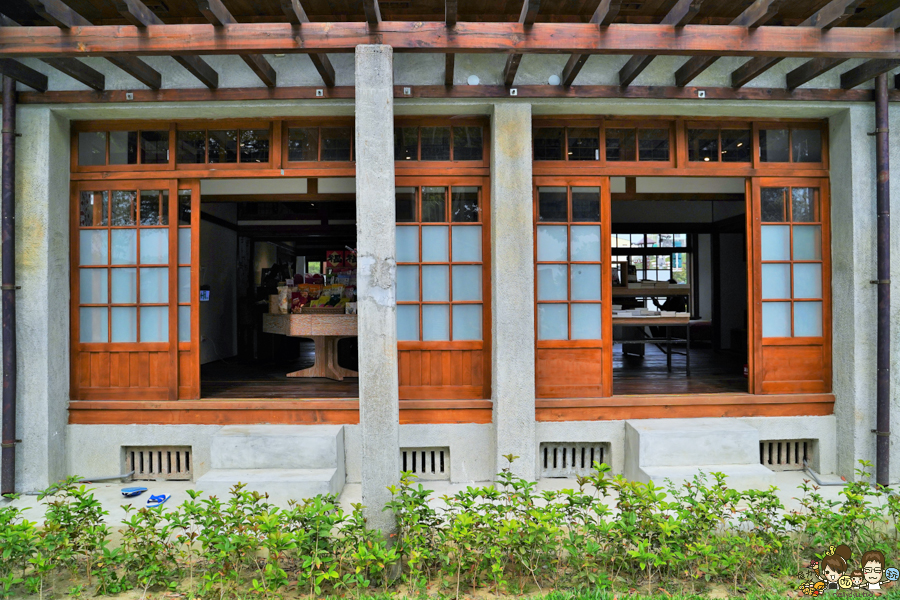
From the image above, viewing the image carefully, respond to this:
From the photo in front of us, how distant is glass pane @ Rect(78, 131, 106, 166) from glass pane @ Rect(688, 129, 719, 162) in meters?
5.34

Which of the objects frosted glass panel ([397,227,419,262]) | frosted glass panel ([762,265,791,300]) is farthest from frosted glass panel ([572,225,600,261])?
frosted glass panel ([762,265,791,300])

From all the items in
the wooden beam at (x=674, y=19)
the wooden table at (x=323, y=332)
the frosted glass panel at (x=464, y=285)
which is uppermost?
the wooden beam at (x=674, y=19)

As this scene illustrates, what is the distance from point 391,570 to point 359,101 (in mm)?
2837

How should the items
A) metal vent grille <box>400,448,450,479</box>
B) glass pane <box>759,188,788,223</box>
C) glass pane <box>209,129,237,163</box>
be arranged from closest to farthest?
metal vent grille <box>400,448,450,479</box>, glass pane <box>209,129,237,163</box>, glass pane <box>759,188,788,223</box>

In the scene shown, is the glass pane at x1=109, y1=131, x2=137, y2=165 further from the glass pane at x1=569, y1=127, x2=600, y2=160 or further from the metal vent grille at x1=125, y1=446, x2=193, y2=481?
the glass pane at x1=569, y1=127, x2=600, y2=160

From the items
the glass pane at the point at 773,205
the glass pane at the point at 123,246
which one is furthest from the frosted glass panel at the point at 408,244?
the glass pane at the point at 773,205

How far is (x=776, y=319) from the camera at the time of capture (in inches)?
193

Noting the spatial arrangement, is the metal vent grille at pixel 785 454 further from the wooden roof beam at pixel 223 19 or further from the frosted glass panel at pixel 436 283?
the wooden roof beam at pixel 223 19

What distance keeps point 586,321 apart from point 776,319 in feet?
5.92

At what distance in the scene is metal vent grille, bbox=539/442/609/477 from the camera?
4.70 metres

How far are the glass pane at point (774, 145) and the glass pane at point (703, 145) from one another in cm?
44

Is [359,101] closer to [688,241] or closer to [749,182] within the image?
[749,182]

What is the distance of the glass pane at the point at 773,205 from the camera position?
4879 mm

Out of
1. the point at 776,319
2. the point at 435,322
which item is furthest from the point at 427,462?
the point at 776,319
